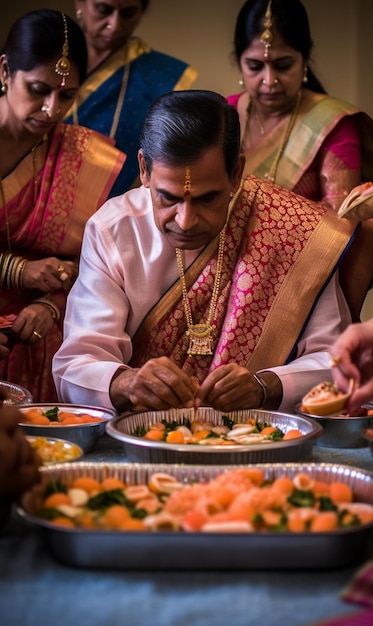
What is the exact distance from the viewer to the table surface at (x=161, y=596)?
1.32 m

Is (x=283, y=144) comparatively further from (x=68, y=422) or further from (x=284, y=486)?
(x=284, y=486)

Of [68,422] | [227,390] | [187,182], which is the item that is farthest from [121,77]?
[68,422]

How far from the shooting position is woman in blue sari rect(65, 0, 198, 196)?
449 cm

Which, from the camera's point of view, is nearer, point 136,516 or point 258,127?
point 136,516

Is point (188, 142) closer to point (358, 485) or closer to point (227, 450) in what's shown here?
point (227, 450)

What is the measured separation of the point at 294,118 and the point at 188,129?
1611 millimetres

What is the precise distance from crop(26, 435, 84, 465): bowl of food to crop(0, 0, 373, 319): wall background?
448 centimetres

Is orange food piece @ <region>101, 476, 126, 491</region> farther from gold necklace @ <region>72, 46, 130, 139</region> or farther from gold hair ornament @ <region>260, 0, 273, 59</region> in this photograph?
gold necklace @ <region>72, 46, 130, 139</region>

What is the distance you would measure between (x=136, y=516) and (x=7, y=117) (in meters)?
2.57

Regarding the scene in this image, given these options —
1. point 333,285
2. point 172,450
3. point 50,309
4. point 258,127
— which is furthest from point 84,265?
point 258,127

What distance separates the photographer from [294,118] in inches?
170

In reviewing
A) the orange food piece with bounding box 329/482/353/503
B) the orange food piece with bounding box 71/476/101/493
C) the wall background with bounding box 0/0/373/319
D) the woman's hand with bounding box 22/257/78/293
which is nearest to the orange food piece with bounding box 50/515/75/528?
the orange food piece with bounding box 71/476/101/493

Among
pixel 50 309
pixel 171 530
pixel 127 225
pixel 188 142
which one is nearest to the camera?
pixel 171 530

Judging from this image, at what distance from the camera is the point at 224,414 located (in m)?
2.55
